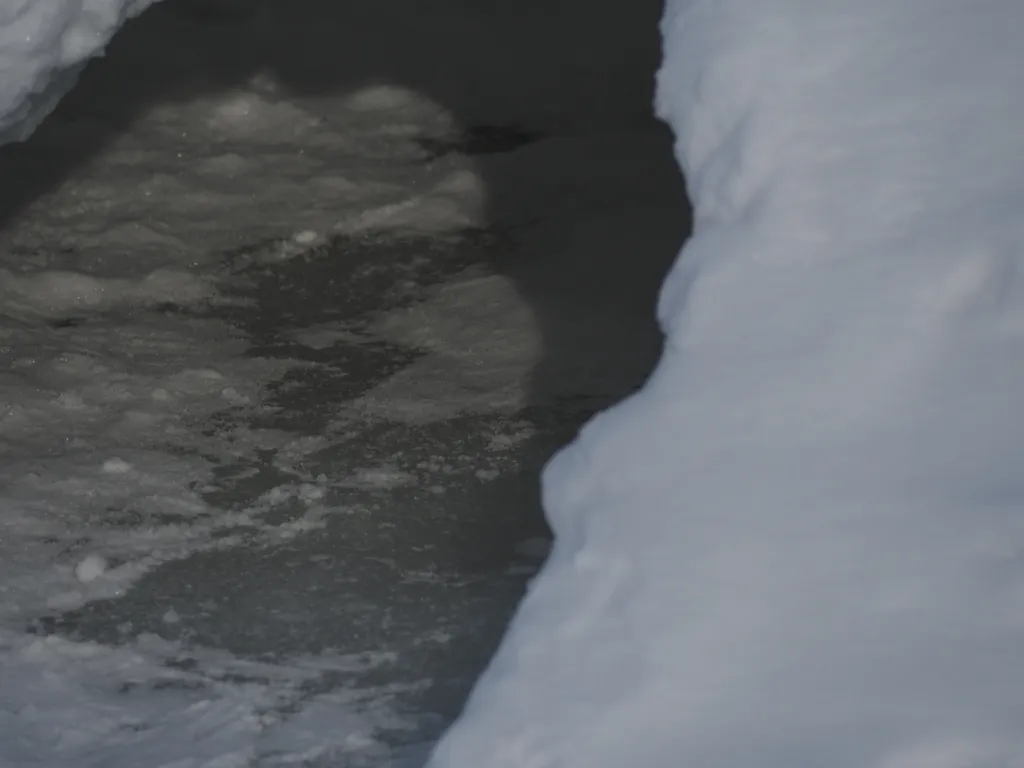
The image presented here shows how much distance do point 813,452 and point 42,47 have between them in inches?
84.0

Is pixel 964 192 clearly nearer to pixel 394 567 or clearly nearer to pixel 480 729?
pixel 480 729

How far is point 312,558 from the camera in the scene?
10.2 ft

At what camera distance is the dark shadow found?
3.99 m

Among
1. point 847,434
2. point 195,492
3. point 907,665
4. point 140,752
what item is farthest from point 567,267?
point 907,665

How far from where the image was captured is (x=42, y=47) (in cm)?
296

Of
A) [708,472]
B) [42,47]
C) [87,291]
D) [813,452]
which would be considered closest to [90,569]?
[42,47]

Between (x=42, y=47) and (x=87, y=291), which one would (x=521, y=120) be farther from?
(x=42, y=47)

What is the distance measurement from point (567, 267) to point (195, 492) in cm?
166

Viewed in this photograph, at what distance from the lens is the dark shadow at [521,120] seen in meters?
3.99

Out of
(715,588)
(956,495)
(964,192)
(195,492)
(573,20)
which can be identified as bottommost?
(195,492)

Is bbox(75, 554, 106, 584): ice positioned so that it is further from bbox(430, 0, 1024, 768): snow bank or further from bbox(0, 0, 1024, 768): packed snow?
bbox(430, 0, 1024, 768): snow bank

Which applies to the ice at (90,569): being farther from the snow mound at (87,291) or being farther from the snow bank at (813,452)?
the snow bank at (813,452)

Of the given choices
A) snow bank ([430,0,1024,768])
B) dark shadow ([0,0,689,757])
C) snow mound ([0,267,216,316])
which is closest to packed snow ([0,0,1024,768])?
snow bank ([430,0,1024,768])

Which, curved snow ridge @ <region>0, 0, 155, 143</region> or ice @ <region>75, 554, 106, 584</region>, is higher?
curved snow ridge @ <region>0, 0, 155, 143</region>
